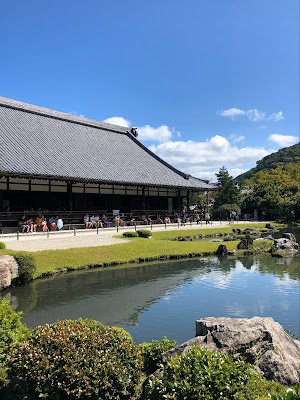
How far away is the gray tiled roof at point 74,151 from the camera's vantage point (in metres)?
31.0

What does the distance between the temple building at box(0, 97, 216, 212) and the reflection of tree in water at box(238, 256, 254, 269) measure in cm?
1518

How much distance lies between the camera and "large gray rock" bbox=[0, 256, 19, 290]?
15225mm

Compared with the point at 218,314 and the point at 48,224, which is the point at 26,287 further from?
the point at 48,224

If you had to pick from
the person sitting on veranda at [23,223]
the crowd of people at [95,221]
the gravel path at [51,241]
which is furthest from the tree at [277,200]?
the person sitting on veranda at [23,223]

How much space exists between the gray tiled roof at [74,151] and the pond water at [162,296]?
14.0 meters

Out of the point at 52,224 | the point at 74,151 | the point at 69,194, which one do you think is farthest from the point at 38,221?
the point at 74,151

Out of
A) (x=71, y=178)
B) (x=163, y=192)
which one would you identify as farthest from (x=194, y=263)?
(x=163, y=192)

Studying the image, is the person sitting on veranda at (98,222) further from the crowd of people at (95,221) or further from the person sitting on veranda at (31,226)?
the person sitting on veranda at (31,226)

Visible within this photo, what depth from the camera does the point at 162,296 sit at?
591 inches

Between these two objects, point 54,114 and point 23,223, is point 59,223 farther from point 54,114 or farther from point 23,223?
point 54,114

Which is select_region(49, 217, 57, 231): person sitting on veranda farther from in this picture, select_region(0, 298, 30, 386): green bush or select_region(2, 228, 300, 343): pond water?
select_region(0, 298, 30, 386): green bush

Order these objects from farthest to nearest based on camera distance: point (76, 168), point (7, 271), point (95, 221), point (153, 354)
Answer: point (95, 221), point (76, 168), point (7, 271), point (153, 354)

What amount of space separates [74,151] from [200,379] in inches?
1346

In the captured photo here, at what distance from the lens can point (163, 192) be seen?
4488 cm
